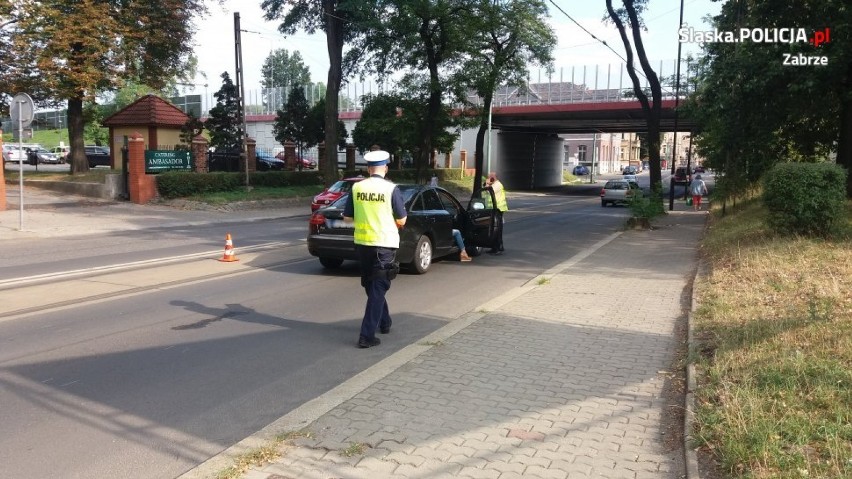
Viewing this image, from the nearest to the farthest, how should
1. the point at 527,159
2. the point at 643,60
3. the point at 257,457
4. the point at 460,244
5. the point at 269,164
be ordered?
the point at 257,457
the point at 460,244
the point at 643,60
the point at 269,164
the point at 527,159

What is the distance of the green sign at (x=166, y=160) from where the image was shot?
25453 millimetres

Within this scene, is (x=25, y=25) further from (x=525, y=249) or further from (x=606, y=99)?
(x=606, y=99)

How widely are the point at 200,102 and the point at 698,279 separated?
68628 mm

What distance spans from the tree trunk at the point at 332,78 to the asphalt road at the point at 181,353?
18.7m

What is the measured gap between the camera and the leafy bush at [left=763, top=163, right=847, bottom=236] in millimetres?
11258

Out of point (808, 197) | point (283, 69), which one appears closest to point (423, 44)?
point (808, 197)

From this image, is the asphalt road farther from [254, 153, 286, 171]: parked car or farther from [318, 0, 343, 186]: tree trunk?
[254, 153, 286, 171]: parked car

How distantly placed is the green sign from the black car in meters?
16.8

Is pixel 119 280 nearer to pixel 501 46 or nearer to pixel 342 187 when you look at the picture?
pixel 342 187

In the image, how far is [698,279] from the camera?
33.0 feet

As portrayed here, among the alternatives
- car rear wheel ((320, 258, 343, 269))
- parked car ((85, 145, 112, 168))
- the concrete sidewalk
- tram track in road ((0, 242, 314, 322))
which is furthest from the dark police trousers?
parked car ((85, 145, 112, 168))

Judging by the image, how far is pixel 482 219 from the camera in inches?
519

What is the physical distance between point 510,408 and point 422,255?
6420 millimetres

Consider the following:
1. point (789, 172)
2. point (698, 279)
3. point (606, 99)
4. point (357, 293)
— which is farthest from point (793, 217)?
point (606, 99)
